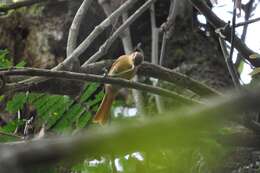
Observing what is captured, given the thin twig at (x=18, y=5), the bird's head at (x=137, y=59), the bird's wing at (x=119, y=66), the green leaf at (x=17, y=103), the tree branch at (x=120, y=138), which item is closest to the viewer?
the tree branch at (x=120, y=138)

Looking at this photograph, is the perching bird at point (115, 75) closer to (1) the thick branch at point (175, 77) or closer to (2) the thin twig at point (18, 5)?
(1) the thick branch at point (175, 77)

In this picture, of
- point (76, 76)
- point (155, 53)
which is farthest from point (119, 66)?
point (76, 76)

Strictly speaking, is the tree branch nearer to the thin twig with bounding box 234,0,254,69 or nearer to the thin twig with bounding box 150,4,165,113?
the thin twig with bounding box 150,4,165,113

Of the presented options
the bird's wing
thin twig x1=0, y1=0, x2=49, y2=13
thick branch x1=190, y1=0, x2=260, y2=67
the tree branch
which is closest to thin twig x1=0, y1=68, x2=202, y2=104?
thick branch x1=190, y1=0, x2=260, y2=67

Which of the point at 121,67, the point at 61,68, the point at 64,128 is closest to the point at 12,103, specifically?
the point at 64,128

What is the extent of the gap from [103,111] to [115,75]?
0.19m

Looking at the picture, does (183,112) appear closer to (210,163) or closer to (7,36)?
(210,163)

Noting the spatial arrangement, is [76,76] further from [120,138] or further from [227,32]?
[120,138]

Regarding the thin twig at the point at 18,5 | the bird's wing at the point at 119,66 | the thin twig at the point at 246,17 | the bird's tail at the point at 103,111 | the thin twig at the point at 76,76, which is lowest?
the bird's tail at the point at 103,111

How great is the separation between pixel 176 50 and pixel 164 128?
2.72 metres

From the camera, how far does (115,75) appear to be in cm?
223

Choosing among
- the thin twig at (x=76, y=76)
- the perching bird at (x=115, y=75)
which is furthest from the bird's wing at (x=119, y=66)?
the thin twig at (x=76, y=76)

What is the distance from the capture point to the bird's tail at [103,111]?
225cm

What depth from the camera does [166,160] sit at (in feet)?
3.70
